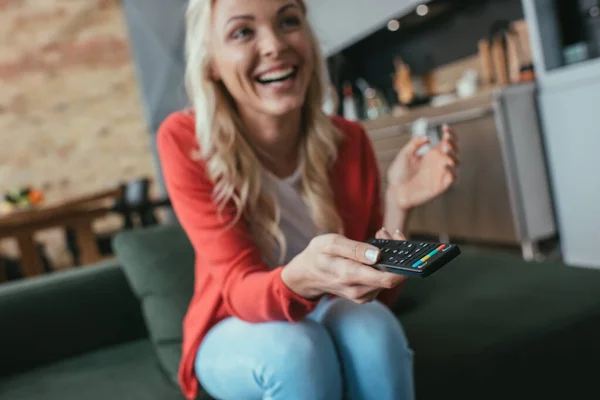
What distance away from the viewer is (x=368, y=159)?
43.3 inches

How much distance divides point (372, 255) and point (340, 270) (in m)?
0.07

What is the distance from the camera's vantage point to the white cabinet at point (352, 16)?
3148mm

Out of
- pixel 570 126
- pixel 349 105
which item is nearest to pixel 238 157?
pixel 570 126

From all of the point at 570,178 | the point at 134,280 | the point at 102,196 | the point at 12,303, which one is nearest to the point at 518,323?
the point at 134,280

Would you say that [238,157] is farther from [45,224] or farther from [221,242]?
[45,224]

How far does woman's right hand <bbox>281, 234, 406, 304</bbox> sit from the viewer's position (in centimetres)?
63

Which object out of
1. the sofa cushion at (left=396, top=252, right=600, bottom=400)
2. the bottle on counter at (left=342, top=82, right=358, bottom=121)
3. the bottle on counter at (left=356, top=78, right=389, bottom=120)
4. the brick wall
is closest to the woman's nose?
the sofa cushion at (left=396, top=252, right=600, bottom=400)

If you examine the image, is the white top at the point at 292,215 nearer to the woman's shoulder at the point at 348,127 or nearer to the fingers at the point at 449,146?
the woman's shoulder at the point at 348,127

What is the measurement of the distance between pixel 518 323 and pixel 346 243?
1.83ft

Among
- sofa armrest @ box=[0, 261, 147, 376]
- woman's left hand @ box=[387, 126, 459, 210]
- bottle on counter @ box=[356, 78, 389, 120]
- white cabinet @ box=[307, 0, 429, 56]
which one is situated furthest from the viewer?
bottle on counter @ box=[356, 78, 389, 120]

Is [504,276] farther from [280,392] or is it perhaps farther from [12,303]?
[12,303]

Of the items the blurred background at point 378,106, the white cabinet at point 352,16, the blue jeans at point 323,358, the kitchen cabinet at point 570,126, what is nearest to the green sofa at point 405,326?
the blue jeans at point 323,358

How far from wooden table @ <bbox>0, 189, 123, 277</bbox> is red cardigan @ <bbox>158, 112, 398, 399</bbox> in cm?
205

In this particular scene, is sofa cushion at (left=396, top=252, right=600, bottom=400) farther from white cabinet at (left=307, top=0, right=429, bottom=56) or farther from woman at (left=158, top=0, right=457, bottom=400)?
white cabinet at (left=307, top=0, right=429, bottom=56)
